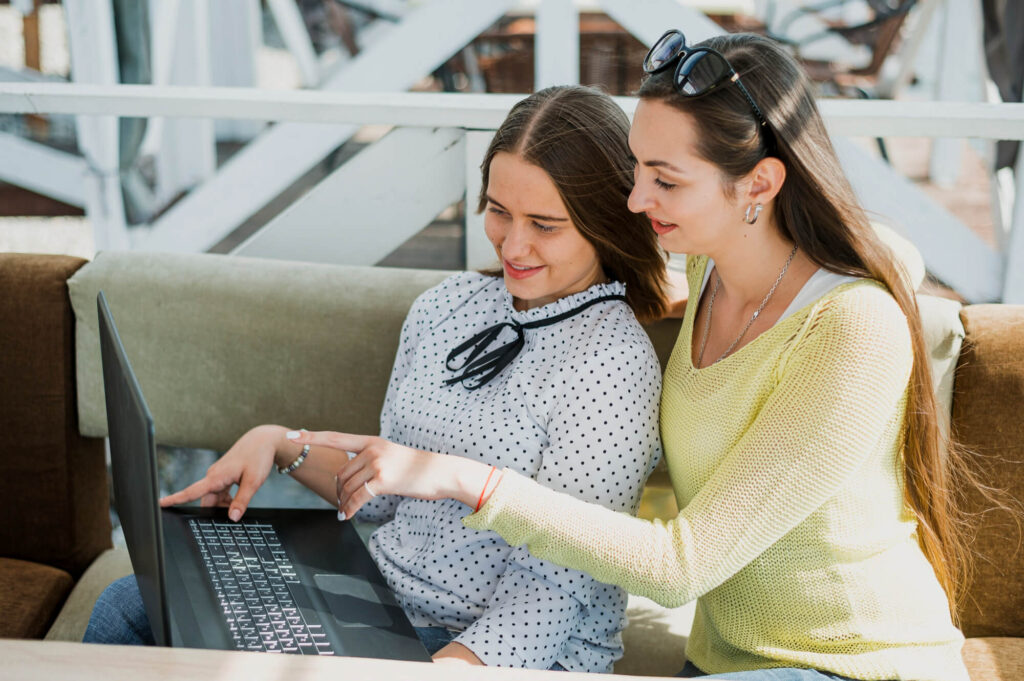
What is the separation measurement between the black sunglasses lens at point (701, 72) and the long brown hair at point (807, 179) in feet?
0.05

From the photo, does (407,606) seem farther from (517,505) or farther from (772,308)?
(772,308)

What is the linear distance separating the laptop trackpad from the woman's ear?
725mm

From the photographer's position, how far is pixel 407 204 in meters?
2.19

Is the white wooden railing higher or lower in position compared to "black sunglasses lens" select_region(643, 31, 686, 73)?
lower

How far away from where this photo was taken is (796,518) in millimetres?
1220

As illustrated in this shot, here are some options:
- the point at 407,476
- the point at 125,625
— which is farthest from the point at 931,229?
the point at 125,625

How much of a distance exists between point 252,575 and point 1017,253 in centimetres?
173

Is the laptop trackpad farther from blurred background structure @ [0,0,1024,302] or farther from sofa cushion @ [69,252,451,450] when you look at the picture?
blurred background structure @ [0,0,1024,302]

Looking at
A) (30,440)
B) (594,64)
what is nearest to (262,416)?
(30,440)

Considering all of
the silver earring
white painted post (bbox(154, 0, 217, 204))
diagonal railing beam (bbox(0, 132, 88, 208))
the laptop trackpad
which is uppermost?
the silver earring

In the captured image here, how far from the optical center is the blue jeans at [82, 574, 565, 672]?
1.39 metres

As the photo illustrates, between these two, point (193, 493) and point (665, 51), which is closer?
point (665, 51)

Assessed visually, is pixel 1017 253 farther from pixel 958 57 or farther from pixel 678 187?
pixel 958 57

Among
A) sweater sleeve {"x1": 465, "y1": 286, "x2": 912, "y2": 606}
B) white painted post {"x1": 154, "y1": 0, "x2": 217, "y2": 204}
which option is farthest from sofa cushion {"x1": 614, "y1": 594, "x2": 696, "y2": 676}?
white painted post {"x1": 154, "y1": 0, "x2": 217, "y2": 204}
